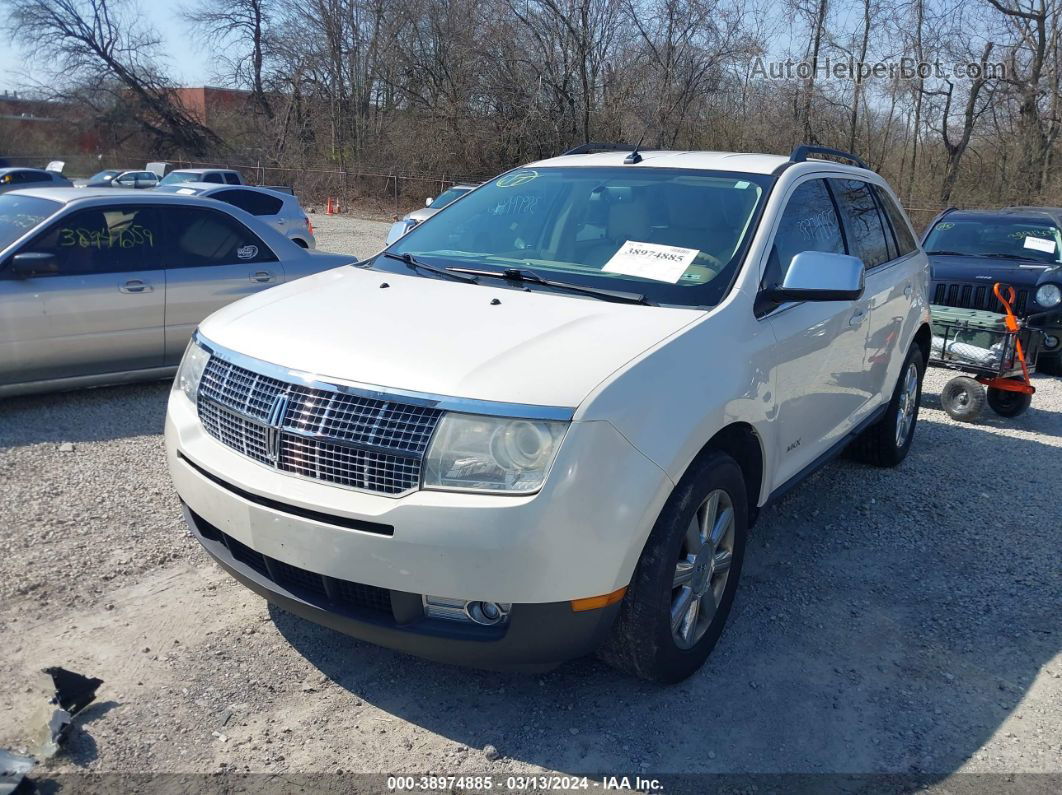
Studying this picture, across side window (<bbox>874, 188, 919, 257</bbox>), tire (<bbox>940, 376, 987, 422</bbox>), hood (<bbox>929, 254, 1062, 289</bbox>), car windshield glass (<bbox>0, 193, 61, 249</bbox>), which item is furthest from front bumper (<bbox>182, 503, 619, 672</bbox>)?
hood (<bbox>929, 254, 1062, 289</bbox>)

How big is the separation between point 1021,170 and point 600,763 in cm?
2695

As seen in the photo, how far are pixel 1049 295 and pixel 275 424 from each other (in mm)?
8648

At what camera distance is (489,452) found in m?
2.65

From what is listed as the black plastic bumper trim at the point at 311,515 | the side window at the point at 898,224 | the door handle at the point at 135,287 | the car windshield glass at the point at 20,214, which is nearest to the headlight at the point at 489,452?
the black plastic bumper trim at the point at 311,515

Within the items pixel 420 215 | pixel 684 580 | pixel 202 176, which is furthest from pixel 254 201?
pixel 684 580

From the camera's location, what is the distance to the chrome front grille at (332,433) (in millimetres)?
2707

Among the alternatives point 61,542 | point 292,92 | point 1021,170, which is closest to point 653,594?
point 61,542

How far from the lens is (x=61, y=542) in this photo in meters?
4.32

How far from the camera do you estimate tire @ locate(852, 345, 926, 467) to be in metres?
5.66

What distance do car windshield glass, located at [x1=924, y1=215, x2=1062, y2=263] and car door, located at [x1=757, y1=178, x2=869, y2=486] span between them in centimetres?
626

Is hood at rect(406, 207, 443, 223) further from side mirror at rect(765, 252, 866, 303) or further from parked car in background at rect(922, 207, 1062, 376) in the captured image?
side mirror at rect(765, 252, 866, 303)

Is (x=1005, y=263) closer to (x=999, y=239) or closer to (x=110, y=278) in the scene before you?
(x=999, y=239)

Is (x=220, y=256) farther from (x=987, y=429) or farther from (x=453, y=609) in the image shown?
(x=987, y=429)

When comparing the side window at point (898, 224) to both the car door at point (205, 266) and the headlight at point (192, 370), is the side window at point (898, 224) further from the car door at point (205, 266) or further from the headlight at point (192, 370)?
the car door at point (205, 266)
